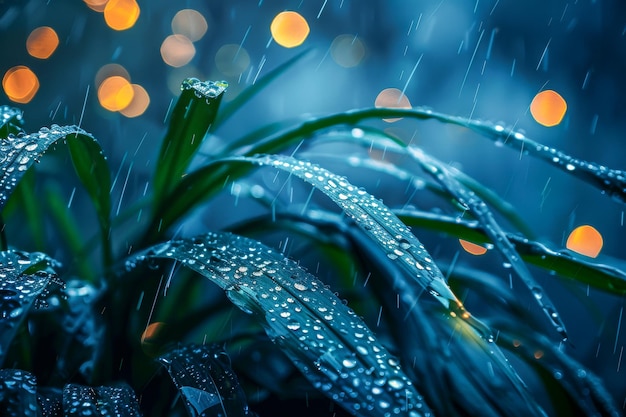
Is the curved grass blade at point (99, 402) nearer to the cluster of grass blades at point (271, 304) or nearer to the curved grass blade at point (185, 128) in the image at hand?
the cluster of grass blades at point (271, 304)

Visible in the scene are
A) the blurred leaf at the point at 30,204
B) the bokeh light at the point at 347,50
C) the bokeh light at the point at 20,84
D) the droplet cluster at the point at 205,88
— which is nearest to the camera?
the droplet cluster at the point at 205,88

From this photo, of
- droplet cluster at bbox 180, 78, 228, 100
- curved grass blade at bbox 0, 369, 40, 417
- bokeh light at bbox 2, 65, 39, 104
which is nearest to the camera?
curved grass blade at bbox 0, 369, 40, 417

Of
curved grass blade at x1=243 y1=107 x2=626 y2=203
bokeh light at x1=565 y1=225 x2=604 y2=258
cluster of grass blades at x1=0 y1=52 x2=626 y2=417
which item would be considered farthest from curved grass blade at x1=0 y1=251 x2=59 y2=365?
bokeh light at x1=565 y1=225 x2=604 y2=258

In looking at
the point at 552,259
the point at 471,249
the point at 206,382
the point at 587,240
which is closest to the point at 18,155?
the point at 206,382

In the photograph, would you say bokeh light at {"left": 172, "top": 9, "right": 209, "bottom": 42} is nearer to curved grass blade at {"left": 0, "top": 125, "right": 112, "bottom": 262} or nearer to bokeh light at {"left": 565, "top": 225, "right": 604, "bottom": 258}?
curved grass blade at {"left": 0, "top": 125, "right": 112, "bottom": 262}

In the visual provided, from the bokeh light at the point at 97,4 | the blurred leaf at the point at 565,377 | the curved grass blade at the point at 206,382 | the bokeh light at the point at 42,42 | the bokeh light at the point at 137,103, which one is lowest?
the curved grass blade at the point at 206,382

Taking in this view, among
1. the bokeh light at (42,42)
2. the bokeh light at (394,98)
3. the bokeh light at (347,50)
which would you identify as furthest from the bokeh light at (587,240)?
the bokeh light at (42,42)

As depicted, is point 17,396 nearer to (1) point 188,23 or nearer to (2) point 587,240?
(1) point 188,23
